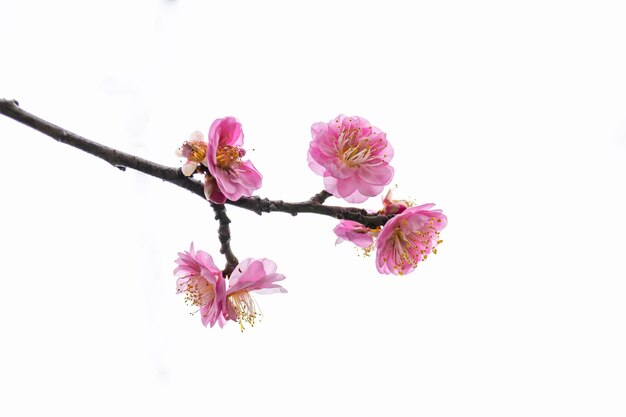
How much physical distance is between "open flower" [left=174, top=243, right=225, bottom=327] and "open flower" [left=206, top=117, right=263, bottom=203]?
4.0 inches

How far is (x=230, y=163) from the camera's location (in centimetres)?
65

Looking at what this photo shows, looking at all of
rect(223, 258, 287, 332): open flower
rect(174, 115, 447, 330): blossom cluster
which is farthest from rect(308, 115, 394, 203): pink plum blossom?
rect(223, 258, 287, 332): open flower

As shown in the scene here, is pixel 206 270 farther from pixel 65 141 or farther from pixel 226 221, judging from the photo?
pixel 65 141

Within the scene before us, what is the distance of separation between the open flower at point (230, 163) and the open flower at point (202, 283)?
0.10m

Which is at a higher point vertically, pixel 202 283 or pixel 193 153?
pixel 193 153

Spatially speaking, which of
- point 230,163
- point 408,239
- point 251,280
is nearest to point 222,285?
point 251,280

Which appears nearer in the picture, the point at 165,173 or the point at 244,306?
the point at 165,173

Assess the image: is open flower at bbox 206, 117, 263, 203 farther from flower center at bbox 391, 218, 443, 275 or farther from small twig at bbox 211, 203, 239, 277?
flower center at bbox 391, 218, 443, 275

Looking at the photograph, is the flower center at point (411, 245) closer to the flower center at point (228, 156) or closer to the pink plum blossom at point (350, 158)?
the pink plum blossom at point (350, 158)

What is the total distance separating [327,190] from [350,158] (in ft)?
0.17

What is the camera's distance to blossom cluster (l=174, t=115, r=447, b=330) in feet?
2.12

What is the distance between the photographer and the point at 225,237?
0.67 m

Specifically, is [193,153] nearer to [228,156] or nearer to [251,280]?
[228,156]

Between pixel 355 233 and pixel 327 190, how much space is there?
2.6 inches
